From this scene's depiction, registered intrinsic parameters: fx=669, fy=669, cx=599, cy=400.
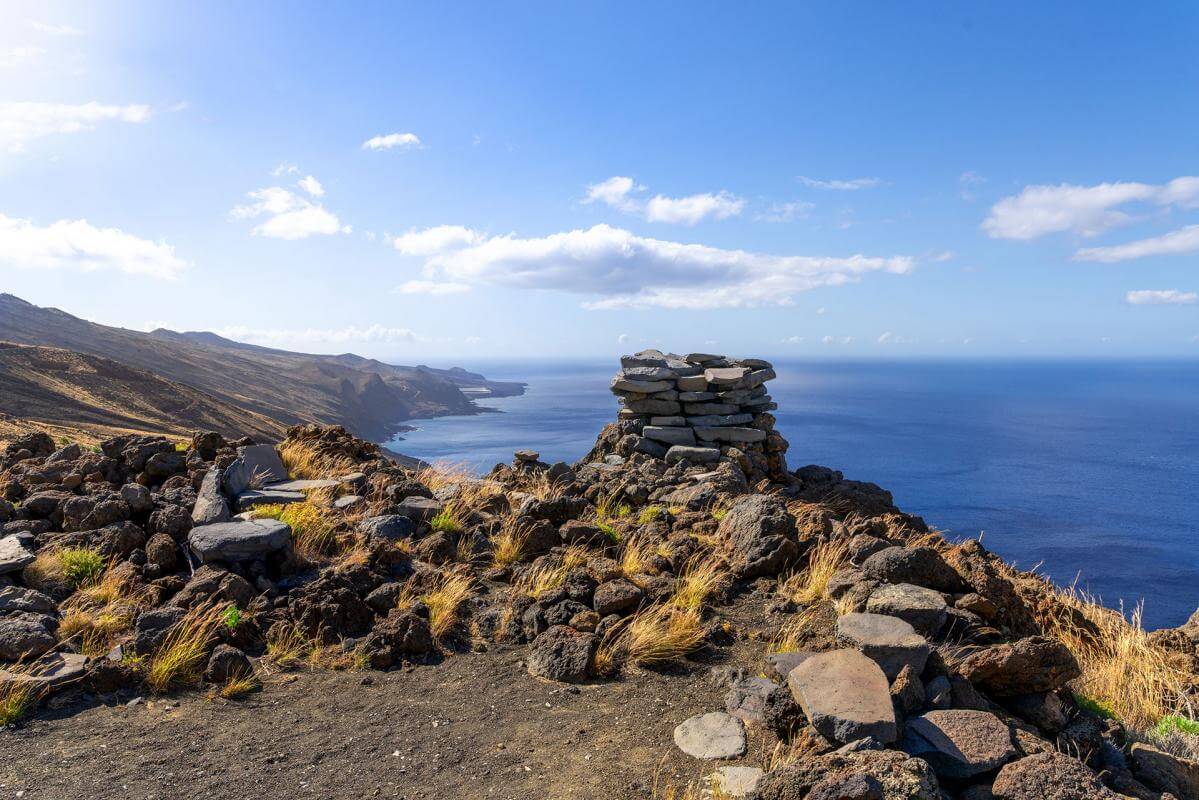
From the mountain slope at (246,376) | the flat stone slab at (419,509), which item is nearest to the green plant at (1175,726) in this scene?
the flat stone slab at (419,509)

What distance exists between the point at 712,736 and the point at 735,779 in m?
0.53

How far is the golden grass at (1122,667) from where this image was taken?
5.36 m

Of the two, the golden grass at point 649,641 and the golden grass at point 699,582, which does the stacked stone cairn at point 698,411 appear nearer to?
the golden grass at point 699,582

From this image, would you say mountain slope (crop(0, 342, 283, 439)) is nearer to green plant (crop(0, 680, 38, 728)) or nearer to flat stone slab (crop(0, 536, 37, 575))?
flat stone slab (crop(0, 536, 37, 575))

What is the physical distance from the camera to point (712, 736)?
171 inches

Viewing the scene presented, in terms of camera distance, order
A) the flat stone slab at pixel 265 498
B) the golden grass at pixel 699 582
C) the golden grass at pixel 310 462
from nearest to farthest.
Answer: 1. the golden grass at pixel 699 582
2. the flat stone slab at pixel 265 498
3. the golden grass at pixel 310 462

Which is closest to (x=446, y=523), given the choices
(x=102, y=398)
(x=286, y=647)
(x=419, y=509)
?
(x=419, y=509)

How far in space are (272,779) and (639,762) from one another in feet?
7.25

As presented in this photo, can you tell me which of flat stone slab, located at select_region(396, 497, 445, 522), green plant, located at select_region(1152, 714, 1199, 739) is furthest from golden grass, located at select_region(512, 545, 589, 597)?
green plant, located at select_region(1152, 714, 1199, 739)

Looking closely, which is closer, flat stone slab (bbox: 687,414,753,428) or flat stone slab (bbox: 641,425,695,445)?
flat stone slab (bbox: 641,425,695,445)

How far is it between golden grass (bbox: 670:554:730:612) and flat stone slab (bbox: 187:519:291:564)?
4.16 meters

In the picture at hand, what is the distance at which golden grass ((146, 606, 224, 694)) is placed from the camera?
506cm

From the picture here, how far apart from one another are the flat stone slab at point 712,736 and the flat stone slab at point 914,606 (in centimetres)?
177

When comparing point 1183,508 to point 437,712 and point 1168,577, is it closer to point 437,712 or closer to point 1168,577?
point 1168,577
